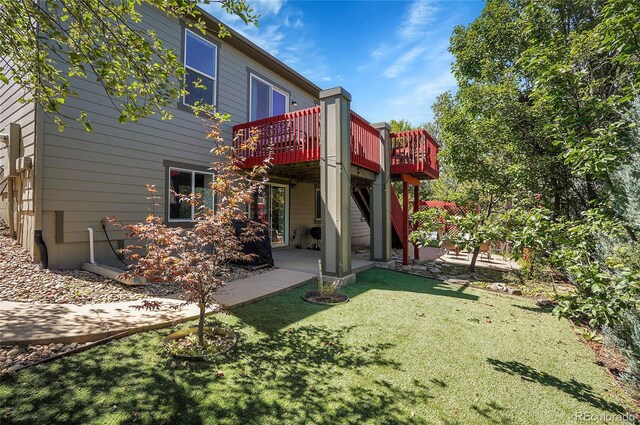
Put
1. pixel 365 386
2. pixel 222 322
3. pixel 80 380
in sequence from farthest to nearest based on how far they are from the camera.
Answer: pixel 222 322, pixel 365 386, pixel 80 380

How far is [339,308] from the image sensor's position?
4.85 metres

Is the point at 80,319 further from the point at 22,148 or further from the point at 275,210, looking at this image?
the point at 275,210

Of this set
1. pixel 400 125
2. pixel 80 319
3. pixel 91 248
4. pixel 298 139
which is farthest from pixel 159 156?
pixel 400 125

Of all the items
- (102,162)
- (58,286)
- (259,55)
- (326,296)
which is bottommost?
(326,296)

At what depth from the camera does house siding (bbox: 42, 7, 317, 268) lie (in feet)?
17.6

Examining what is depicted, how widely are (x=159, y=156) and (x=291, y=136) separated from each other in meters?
3.08

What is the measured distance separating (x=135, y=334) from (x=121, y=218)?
3632 mm

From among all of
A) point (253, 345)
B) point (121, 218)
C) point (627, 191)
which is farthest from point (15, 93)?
point (627, 191)

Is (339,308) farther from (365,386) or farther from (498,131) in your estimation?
(498,131)

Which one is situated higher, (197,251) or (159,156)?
(159,156)

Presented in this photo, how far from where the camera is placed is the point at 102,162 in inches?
235

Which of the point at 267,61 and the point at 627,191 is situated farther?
the point at 267,61

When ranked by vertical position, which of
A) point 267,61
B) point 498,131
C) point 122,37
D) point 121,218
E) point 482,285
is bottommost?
point 482,285

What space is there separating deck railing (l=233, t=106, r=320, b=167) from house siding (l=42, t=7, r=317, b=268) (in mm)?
1696
